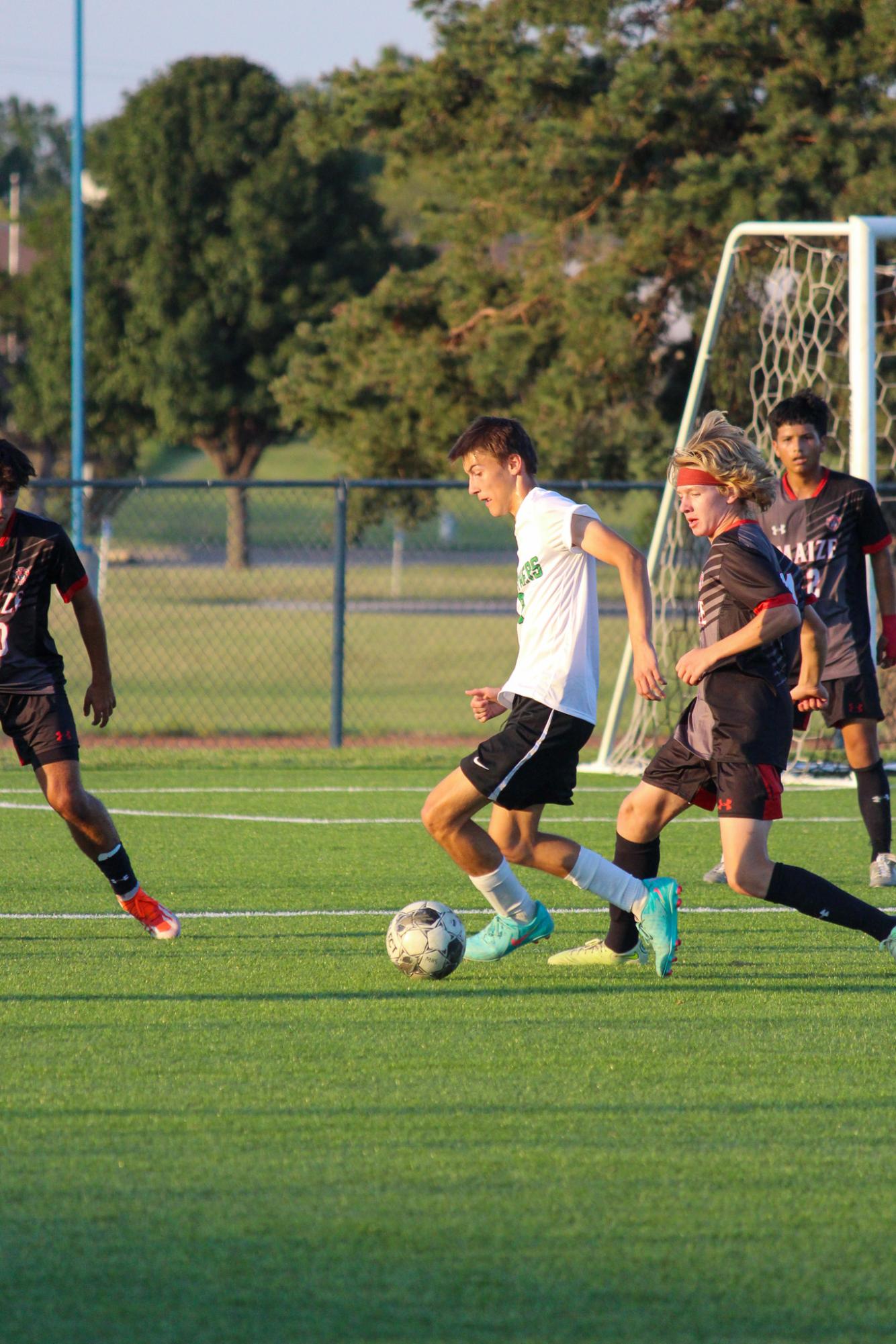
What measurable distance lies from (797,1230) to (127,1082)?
1.78 metres

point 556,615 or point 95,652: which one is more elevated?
point 556,615

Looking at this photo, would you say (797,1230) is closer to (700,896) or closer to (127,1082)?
(127,1082)

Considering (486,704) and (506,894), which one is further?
(506,894)

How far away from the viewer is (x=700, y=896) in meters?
6.90

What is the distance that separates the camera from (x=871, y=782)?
7.30 meters

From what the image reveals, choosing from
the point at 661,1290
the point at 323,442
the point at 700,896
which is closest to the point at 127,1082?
the point at 661,1290

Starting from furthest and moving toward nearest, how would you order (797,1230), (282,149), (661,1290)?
(282,149), (797,1230), (661,1290)

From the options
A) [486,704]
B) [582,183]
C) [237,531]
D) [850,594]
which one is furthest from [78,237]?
[486,704]

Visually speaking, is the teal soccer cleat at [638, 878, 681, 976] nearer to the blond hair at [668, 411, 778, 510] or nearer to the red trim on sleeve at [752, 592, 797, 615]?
the red trim on sleeve at [752, 592, 797, 615]

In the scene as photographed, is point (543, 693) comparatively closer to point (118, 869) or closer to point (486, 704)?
point (486, 704)

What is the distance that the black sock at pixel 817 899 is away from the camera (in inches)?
201

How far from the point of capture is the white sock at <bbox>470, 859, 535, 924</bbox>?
17.6ft

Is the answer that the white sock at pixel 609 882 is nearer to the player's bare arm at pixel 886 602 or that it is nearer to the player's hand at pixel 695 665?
the player's hand at pixel 695 665

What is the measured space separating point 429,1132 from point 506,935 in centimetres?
183
